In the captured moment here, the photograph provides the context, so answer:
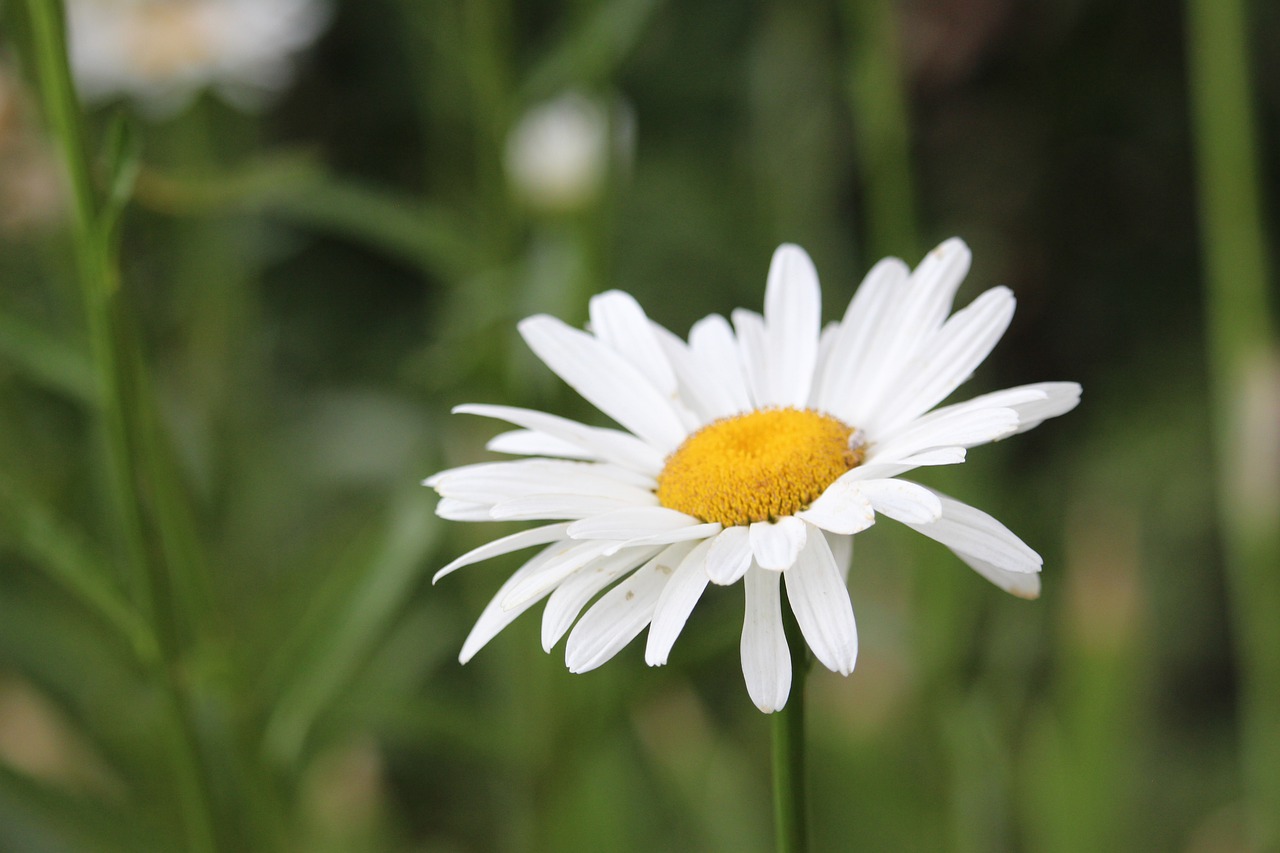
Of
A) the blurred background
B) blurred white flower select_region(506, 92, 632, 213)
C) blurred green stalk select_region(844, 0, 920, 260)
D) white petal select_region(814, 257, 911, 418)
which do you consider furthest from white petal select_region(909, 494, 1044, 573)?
blurred white flower select_region(506, 92, 632, 213)

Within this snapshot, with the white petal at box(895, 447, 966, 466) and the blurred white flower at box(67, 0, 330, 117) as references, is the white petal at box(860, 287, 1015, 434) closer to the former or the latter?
the white petal at box(895, 447, 966, 466)

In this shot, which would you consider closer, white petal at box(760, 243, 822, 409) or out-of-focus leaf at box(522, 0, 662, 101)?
white petal at box(760, 243, 822, 409)

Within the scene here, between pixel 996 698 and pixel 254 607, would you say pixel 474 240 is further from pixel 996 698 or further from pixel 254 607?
pixel 996 698

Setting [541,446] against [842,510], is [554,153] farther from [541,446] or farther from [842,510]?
[842,510]

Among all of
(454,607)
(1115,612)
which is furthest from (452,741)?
(1115,612)

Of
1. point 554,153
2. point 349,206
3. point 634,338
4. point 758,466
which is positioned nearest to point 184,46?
point 554,153
